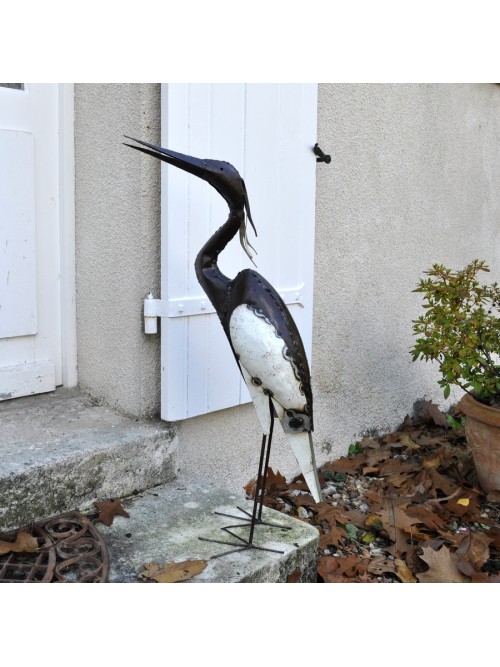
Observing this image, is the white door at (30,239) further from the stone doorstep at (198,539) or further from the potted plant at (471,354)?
the potted plant at (471,354)

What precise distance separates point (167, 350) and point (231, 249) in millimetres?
481

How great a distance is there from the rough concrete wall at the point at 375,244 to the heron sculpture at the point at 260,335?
27.0 inches

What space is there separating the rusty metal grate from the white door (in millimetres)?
705

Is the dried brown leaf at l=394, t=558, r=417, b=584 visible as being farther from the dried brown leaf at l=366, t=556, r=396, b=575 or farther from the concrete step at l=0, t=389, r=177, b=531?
the concrete step at l=0, t=389, r=177, b=531

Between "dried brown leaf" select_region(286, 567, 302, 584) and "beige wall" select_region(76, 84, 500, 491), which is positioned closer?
"dried brown leaf" select_region(286, 567, 302, 584)

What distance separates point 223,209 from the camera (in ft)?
8.59

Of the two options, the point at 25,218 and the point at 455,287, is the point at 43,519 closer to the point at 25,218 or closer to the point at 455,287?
the point at 25,218

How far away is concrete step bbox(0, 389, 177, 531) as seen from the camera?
218cm

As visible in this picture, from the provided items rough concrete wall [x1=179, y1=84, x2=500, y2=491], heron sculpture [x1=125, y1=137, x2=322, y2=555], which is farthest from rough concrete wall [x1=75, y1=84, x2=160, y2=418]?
heron sculpture [x1=125, y1=137, x2=322, y2=555]

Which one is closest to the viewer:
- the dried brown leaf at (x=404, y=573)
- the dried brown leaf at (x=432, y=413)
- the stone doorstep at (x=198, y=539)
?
the stone doorstep at (x=198, y=539)

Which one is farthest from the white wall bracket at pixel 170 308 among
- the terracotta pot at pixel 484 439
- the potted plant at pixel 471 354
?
the terracotta pot at pixel 484 439

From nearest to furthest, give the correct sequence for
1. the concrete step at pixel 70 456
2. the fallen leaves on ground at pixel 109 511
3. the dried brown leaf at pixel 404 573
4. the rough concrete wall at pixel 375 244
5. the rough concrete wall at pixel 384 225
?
the concrete step at pixel 70 456 < the fallen leaves on ground at pixel 109 511 < the dried brown leaf at pixel 404 573 < the rough concrete wall at pixel 375 244 < the rough concrete wall at pixel 384 225

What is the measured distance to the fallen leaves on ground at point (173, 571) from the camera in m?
1.98

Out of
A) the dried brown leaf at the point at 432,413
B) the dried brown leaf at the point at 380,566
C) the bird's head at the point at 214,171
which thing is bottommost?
the dried brown leaf at the point at 380,566
